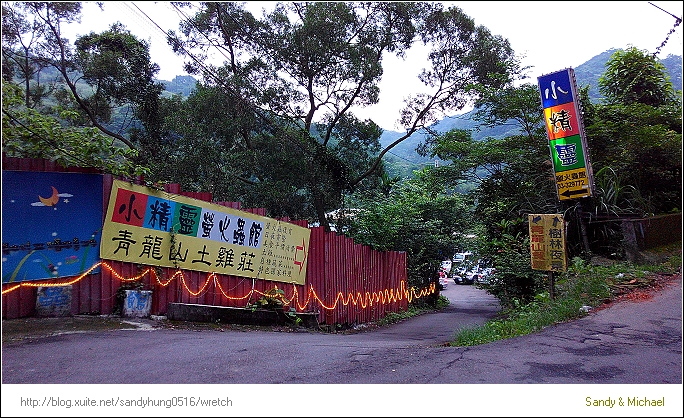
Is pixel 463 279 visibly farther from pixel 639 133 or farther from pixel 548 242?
pixel 639 133

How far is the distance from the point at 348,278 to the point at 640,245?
7.37m

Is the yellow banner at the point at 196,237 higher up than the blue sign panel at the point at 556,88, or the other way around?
the blue sign panel at the point at 556,88

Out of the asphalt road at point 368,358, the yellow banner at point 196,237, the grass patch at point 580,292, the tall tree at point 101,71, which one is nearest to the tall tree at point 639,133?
the grass patch at point 580,292

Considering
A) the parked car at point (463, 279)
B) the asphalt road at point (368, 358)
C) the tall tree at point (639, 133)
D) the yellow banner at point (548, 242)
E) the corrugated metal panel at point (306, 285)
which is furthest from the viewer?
the parked car at point (463, 279)

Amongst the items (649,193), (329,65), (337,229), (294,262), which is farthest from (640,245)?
(329,65)

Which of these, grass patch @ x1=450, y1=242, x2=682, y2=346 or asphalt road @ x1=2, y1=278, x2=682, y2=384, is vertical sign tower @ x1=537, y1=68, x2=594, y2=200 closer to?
grass patch @ x1=450, y1=242, x2=682, y2=346

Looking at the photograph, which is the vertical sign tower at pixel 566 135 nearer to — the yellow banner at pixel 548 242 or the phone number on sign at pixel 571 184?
the phone number on sign at pixel 571 184

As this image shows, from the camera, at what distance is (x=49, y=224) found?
5.92m

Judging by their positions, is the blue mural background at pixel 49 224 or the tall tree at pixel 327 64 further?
the tall tree at pixel 327 64

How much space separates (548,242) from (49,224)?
7407 millimetres

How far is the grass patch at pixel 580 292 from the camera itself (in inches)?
256

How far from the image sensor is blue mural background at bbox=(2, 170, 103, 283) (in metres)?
5.49

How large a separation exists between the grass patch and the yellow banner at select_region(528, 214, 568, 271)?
1.38 feet

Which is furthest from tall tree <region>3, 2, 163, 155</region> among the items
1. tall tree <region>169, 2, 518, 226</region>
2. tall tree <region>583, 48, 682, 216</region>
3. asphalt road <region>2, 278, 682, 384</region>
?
tall tree <region>583, 48, 682, 216</region>
